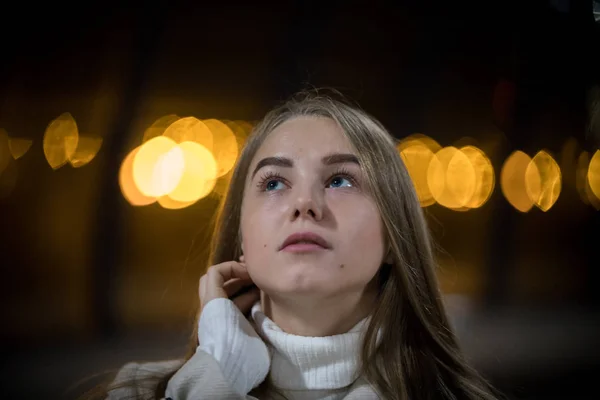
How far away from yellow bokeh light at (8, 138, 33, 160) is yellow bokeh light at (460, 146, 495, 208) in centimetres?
122

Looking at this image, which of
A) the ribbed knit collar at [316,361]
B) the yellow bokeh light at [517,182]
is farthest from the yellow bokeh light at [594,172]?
the ribbed knit collar at [316,361]

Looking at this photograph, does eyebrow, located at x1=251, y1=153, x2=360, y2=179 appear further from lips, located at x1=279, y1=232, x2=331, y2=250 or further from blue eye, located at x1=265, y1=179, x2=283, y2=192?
lips, located at x1=279, y1=232, x2=331, y2=250

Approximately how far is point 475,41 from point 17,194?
4.38 feet

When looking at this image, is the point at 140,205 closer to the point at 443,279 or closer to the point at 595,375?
the point at 443,279

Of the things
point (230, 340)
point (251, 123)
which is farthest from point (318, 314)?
point (251, 123)

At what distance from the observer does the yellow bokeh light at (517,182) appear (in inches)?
60.3

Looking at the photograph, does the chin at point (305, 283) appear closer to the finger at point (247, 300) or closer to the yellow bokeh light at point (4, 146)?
the finger at point (247, 300)

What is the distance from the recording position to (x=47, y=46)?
4.72 ft

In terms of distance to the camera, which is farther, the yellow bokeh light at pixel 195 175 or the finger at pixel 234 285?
the yellow bokeh light at pixel 195 175

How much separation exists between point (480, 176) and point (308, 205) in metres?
0.67

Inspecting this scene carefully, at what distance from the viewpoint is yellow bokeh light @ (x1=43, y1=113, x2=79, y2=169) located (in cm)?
145

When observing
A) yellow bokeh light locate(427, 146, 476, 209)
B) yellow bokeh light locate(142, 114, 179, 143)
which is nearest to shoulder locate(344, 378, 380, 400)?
yellow bokeh light locate(427, 146, 476, 209)

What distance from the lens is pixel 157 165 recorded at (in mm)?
1502

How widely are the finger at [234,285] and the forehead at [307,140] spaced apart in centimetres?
33
